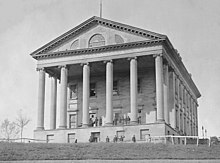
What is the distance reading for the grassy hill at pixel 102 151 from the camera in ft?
128

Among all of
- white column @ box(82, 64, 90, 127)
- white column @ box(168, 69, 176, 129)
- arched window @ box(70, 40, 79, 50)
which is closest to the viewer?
white column @ box(82, 64, 90, 127)

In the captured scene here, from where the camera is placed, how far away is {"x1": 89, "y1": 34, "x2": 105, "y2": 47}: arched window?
65.3 meters

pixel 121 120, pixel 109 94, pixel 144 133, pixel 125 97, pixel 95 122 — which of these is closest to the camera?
pixel 144 133

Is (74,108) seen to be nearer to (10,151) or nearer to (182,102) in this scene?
(182,102)

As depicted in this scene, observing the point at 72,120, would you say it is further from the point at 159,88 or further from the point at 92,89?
the point at 159,88

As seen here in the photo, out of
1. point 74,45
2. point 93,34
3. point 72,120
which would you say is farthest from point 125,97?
point 74,45

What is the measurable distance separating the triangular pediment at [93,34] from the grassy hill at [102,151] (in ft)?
72.5

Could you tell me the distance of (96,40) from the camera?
65812 millimetres

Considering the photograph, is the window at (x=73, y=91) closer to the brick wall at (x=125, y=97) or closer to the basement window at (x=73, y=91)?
the basement window at (x=73, y=91)

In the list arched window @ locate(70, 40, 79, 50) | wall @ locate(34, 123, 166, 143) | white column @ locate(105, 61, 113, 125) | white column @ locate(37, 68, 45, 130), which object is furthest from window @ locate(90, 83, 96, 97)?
wall @ locate(34, 123, 166, 143)

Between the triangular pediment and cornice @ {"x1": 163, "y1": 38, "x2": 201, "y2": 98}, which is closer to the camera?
the triangular pediment

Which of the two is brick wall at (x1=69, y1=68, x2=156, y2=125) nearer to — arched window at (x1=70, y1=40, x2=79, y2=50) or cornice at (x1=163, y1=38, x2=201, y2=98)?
cornice at (x1=163, y1=38, x2=201, y2=98)

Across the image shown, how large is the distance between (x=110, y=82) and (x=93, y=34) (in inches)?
298

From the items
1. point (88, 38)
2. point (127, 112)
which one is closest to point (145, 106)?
point (127, 112)
